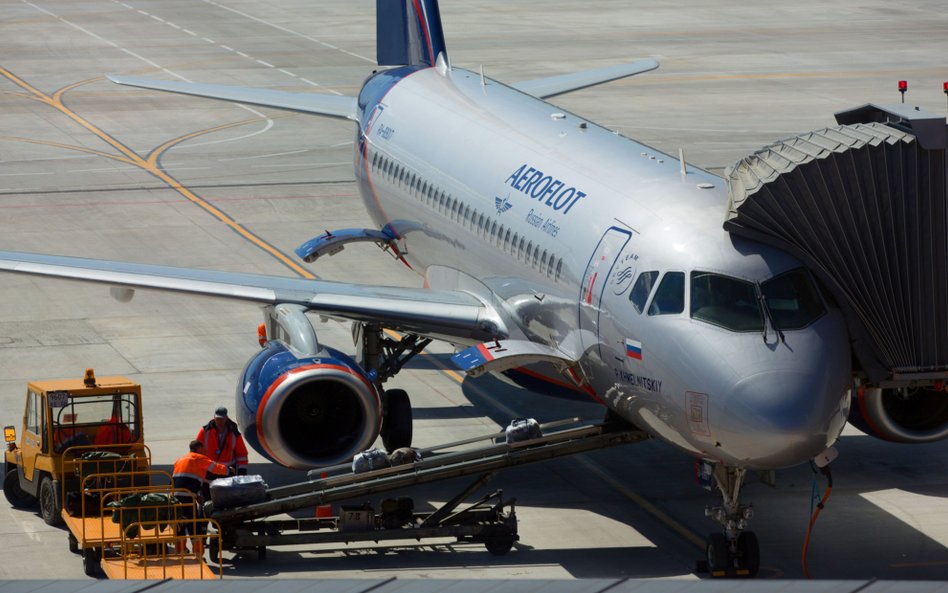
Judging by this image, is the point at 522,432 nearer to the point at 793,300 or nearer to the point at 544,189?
the point at 544,189

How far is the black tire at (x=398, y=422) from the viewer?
79.6 feet

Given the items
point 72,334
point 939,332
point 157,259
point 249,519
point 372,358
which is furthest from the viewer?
point 157,259

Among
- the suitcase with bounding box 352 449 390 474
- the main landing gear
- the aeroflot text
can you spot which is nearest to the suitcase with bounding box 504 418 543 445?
the suitcase with bounding box 352 449 390 474

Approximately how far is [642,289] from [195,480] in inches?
248

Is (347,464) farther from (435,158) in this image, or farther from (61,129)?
(61,129)

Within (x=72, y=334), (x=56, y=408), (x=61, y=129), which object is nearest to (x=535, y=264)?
(x=56, y=408)

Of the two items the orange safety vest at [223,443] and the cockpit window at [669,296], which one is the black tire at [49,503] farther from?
the cockpit window at [669,296]

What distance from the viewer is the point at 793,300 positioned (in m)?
18.0

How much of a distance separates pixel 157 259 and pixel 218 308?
3623 millimetres

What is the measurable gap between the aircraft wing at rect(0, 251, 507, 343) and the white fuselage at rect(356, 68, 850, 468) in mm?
590

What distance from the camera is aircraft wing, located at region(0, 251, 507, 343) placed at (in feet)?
75.4

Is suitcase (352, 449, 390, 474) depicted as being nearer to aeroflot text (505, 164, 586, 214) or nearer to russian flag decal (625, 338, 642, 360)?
russian flag decal (625, 338, 642, 360)

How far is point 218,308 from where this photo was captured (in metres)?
33.0

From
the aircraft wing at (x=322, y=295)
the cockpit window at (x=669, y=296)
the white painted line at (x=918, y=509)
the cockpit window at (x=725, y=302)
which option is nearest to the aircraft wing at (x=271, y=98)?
the aircraft wing at (x=322, y=295)
